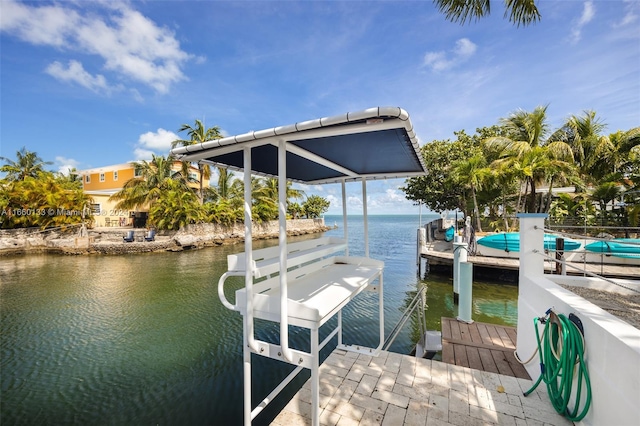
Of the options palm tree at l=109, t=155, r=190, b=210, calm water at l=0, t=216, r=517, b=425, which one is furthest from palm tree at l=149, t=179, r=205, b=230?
calm water at l=0, t=216, r=517, b=425

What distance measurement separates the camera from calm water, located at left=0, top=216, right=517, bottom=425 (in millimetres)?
4336

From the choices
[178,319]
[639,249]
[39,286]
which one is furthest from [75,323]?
[639,249]

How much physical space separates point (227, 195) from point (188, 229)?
8.31 m

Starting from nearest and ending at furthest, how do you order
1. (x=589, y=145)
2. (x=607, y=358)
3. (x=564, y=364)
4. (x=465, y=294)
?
(x=607, y=358) → (x=564, y=364) → (x=465, y=294) → (x=589, y=145)

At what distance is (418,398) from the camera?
2990 millimetres

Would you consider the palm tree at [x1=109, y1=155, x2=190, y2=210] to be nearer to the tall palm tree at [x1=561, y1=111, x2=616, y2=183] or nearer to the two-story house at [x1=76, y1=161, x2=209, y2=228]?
the two-story house at [x1=76, y1=161, x2=209, y2=228]

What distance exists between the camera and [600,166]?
15.8 metres

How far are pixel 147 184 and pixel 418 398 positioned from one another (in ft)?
95.8

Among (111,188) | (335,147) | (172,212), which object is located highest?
(111,188)

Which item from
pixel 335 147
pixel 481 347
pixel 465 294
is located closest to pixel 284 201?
pixel 335 147

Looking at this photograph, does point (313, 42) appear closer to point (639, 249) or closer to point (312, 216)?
point (639, 249)

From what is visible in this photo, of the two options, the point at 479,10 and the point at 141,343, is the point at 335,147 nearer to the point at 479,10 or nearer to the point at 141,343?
the point at 479,10

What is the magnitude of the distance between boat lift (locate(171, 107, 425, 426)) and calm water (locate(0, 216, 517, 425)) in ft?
6.78

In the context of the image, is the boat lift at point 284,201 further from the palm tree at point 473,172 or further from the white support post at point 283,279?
the palm tree at point 473,172
